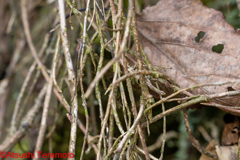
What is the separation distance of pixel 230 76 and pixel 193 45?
18 cm

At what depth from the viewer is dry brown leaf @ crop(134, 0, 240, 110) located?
0.72m

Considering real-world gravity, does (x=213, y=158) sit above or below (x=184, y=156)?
above

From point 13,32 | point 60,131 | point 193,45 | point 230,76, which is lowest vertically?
point 60,131

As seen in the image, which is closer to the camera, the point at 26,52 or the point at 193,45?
the point at 193,45

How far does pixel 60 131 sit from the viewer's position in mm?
1563

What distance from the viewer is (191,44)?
799mm

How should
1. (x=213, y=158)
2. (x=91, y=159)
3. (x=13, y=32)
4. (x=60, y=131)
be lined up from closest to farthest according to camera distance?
(x=213, y=158), (x=91, y=159), (x=60, y=131), (x=13, y=32)

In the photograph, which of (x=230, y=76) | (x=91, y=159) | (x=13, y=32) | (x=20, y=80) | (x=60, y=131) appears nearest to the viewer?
(x=230, y=76)

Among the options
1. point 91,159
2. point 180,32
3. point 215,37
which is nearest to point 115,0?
point 180,32

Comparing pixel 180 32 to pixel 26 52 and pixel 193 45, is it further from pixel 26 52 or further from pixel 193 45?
pixel 26 52

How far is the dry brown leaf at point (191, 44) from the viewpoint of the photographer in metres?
0.72

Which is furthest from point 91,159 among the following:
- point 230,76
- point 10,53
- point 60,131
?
point 10,53

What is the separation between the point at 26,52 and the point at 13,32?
9.3 inches

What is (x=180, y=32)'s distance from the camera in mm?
825
